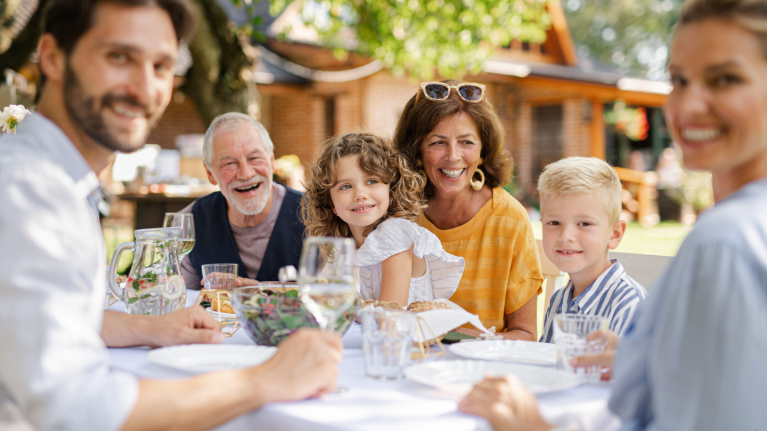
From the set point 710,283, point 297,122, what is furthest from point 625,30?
point 710,283

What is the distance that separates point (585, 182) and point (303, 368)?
1.29 meters

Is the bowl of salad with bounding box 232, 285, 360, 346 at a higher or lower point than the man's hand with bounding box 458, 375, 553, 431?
higher

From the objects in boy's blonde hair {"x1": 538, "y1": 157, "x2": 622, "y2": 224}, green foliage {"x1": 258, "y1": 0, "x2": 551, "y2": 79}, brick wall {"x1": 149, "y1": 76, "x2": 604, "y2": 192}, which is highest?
brick wall {"x1": 149, "y1": 76, "x2": 604, "y2": 192}

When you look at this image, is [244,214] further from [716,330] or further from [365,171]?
[716,330]

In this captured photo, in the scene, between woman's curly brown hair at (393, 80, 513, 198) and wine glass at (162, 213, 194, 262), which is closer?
wine glass at (162, 213, 194, 262)

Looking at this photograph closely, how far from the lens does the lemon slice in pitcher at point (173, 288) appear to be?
6.09 feet

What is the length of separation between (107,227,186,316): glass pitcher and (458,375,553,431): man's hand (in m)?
1.05

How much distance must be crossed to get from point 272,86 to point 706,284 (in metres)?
11.7

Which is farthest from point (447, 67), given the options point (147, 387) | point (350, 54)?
point (147, 387)

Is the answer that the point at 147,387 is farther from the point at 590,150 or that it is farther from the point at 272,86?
the point at 590,150

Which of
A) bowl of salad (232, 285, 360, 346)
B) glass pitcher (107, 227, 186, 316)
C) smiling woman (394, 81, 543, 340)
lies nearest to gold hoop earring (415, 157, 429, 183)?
smiling woman (394, 81, 543, 340)

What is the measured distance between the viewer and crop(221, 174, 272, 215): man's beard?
3219 mm

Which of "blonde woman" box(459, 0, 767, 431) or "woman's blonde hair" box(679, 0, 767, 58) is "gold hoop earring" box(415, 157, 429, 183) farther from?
"woman's blonde hair" box(679, 0, 767, 58)

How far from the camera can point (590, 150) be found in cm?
1535
